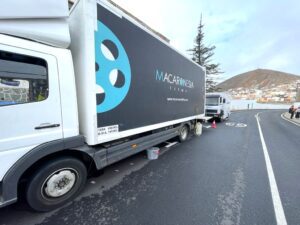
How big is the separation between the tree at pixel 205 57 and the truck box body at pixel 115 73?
24.9 meters

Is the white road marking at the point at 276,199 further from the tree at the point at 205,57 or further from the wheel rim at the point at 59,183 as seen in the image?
the tree at the point at 205,57

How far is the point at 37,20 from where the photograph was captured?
211 centimetres

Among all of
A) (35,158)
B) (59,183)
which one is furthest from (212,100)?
(35,158)

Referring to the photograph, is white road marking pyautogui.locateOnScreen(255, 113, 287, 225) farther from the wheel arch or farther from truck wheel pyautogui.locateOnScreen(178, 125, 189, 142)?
the wheel arch

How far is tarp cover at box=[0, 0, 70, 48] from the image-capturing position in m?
1.88

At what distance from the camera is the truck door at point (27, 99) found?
1.85 meters

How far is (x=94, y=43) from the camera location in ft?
7.96

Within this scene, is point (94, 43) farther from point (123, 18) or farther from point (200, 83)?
point (200, 83)

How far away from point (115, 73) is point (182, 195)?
8.64ft

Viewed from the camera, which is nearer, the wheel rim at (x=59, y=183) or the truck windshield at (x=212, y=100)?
the wheel rim at (x=59, y=183)

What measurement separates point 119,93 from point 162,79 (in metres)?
1.72

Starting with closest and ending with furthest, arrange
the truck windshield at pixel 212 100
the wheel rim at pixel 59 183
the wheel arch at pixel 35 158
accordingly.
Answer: the wheel arch at pixel 35 158 → the wheel rim at pixel 59 183 → the truck windshield at pixel 212 100

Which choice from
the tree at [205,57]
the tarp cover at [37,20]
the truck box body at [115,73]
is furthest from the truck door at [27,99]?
the tree at [205,57]

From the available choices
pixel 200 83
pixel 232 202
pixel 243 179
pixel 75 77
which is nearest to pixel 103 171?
pixel 75 77
